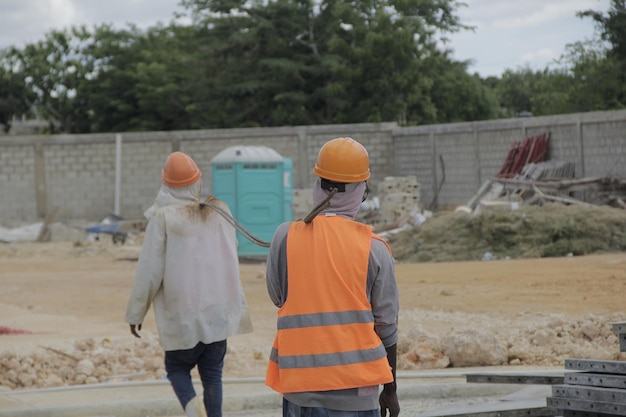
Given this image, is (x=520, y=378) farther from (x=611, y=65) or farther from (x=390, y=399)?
(x=611, y=65)

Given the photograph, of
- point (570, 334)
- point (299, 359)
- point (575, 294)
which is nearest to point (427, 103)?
point (575, 294)

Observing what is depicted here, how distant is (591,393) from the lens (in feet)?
18.8

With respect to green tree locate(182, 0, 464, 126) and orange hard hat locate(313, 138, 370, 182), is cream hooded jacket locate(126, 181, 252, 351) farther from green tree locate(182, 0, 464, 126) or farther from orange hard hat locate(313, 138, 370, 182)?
green tree locate(182, 0, 464, 126)

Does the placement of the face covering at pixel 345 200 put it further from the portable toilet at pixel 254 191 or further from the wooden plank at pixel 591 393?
the portable toilet at pixel 254 191

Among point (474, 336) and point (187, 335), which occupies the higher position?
point (187, 335)

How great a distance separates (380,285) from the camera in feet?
12.7

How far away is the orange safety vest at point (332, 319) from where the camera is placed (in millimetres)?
3797

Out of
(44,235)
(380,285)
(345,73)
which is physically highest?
(345,73)

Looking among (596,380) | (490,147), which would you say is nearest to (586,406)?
(596,380)

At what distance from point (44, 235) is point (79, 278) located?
1105 centimetres

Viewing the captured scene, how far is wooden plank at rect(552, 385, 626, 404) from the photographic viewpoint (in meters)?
5.58

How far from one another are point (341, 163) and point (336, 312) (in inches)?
21.5

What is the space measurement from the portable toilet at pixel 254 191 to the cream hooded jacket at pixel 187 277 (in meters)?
15.3

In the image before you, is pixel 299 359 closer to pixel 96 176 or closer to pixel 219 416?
pixel 219 416
